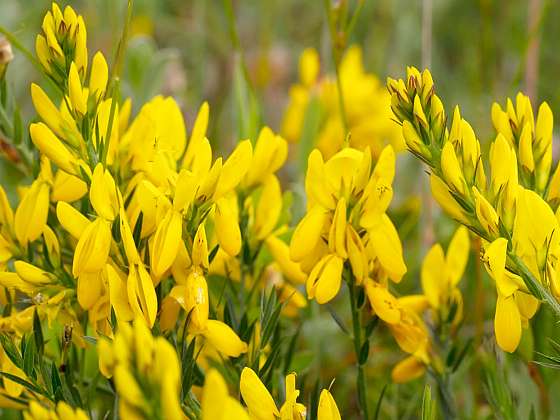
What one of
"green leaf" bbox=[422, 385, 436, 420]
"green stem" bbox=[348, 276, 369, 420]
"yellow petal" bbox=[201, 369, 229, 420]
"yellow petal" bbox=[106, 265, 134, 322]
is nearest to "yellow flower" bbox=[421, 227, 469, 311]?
"green stem" bbox=[348, 276, 369, 420]

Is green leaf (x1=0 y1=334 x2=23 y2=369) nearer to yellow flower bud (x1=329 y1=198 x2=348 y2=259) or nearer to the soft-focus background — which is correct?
yellow flower bud (x1=329 y1=198 x2=348 y2=259)

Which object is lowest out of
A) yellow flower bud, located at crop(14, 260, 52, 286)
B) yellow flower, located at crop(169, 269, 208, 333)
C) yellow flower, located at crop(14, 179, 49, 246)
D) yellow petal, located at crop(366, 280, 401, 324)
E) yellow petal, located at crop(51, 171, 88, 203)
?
yellow petal, located at crop(366, 280, 401, 324)

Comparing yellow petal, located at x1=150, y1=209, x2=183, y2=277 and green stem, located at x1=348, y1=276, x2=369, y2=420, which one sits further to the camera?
green stem, located at x1=348, y1=276, x2=369, y2=420

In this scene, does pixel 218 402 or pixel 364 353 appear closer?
pixel 218 402

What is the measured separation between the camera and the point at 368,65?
2.18 metres

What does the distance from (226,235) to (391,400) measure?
1.28 feet

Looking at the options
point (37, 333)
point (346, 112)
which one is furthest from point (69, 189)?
point (346, 112)

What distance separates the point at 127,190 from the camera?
876 mm

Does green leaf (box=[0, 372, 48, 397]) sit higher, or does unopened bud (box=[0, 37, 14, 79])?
unopened bud (box=[0, 37, 14, 79])

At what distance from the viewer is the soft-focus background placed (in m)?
1.27

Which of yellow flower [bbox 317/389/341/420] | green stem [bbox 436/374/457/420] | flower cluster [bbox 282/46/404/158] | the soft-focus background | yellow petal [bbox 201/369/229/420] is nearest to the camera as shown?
yellow petal [bbox 201/369/229/420]

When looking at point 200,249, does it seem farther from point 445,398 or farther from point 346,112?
point 346,112

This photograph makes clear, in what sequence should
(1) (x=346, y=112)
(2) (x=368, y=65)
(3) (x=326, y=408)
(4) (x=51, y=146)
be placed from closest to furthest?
(3) (x=326, y=408) < (4) (x=51, y=146) < (1) (x=346, y=112) < (2) (x=368, y=65)

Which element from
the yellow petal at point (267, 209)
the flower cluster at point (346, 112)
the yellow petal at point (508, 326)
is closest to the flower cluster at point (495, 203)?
the yellow petal at point (508, 326)
